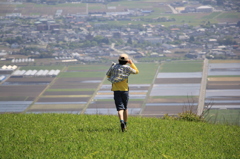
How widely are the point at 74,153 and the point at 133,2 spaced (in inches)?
3871

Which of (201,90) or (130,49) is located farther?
(130,49)

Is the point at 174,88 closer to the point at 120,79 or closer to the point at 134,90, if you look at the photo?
the point at 134,90

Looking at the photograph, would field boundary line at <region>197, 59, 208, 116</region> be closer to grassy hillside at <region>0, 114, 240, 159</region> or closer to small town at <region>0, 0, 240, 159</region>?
small town at <region>0, 0, 240, 159</region>

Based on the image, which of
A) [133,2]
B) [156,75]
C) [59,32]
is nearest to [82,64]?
[156,75]

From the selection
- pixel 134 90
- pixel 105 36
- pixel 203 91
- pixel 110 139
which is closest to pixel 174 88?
pixel 203 91

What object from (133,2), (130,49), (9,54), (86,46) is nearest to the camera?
(9,54)

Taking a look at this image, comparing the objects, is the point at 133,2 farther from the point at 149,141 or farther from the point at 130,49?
the point at 149,141

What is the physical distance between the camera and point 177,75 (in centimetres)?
4747

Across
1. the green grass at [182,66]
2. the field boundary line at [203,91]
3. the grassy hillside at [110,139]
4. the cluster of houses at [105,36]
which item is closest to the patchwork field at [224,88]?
the field boundary line at [203,91]

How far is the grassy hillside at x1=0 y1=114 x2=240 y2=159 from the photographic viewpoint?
6480mm

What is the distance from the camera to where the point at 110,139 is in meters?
7.29

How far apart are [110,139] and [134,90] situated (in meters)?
35.0

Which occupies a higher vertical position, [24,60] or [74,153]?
[74,153]

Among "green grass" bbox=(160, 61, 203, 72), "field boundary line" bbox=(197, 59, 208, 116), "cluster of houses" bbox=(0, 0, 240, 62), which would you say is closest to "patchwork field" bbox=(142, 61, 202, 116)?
"green grass" bbox=(160, 61, 203, 72)
